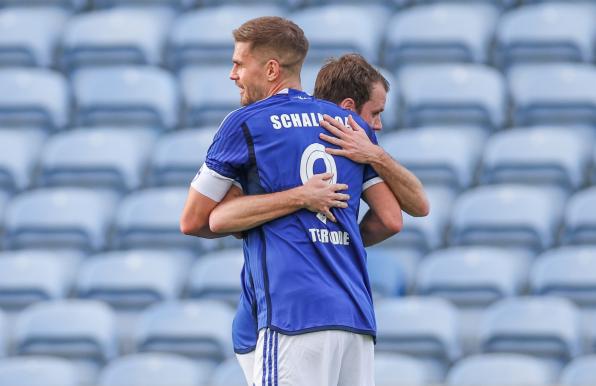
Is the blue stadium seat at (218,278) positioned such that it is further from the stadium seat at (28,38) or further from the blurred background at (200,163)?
the stadium seat at (28,38)

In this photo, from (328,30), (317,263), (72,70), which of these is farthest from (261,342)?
(72,70)

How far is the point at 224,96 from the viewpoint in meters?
8.18

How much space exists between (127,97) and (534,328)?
3.03 meters

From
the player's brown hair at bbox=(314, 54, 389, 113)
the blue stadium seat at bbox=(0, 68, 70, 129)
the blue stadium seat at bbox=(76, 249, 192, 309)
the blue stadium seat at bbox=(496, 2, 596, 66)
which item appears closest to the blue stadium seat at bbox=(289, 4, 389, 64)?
the blue stadium seat at bbox=(496, 2, 596, 66)

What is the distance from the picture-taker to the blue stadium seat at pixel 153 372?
253 inches

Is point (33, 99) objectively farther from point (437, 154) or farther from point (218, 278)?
point (437, 154)

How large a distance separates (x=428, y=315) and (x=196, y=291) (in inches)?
49.9

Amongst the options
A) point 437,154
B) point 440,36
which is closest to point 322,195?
point 437,154

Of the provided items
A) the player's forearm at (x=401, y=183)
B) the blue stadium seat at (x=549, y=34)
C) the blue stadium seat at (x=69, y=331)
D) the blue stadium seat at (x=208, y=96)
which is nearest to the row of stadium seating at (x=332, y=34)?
the blue stadium seat at (x=549, y=34)

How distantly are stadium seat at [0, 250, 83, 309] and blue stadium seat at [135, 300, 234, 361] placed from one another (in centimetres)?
62

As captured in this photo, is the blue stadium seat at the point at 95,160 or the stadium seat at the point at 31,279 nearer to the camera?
the stadium seat at the point at 31,279

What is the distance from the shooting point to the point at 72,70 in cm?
879

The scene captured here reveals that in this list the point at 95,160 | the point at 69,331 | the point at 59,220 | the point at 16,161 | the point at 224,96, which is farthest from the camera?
the point at 224,96

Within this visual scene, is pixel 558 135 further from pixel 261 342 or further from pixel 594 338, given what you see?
pixel 261 342
